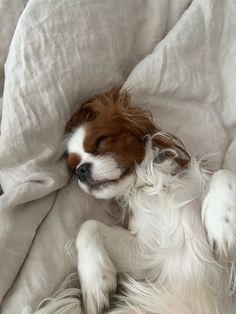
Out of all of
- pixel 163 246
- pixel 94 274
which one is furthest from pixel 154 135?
pixel 94 274

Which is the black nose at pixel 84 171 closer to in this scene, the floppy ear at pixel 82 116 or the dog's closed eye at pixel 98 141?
the dog's closed eye at pixel 98 141

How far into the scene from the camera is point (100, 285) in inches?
49.0

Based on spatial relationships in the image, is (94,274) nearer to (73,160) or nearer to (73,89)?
(73,160)

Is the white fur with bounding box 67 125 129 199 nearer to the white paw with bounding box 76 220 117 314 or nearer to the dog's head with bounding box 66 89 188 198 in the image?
the dog's head with bounding box 66 89 188 198

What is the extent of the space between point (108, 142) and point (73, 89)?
0.21 meters

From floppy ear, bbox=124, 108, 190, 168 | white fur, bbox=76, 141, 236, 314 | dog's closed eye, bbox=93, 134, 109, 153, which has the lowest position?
white fur, bbox=76, 141, 236, 314

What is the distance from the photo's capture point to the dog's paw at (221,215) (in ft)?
4.00

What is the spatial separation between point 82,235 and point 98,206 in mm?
168

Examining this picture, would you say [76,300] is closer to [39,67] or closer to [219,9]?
[39,67]

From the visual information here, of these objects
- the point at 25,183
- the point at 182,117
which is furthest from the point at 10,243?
the point at 182,117

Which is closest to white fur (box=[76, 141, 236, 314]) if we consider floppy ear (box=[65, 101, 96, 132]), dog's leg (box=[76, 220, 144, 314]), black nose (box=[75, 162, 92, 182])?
dog's leg (box=[76, 220, 144, 314])

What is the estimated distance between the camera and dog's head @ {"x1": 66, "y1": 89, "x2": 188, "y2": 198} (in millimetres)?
1355

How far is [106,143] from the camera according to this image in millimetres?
1377

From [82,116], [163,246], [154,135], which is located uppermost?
[82,116]
